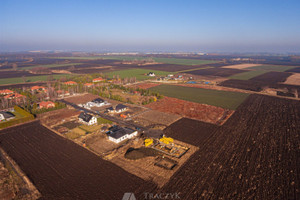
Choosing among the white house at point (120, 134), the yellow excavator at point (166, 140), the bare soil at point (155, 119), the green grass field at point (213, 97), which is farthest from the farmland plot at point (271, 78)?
the white house at point (120, 134)

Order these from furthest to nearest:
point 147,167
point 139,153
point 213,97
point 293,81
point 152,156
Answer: point 293,81, point 213,97, point 139,153, point 152,156, point 147,167

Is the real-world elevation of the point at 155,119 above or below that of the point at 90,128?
above

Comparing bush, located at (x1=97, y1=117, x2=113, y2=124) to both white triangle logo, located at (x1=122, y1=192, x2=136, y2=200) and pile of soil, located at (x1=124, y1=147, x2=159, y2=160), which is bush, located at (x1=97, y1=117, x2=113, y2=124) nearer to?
pile of soil, located at (x1=124, y1=147, x2=159, y2=160)

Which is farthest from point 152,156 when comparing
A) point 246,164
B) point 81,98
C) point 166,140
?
point 81,98

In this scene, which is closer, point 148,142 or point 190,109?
point 148,142

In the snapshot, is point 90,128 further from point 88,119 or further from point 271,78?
point 271,78

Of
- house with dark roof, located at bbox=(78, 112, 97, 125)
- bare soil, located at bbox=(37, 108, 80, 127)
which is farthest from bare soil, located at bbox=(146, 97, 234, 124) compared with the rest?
bare soil, located at bbox=(37, 108, 80, 127)

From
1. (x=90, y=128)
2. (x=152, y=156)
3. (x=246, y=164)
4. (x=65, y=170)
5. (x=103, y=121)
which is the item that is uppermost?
(x=103, y=121)
